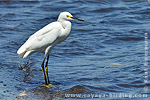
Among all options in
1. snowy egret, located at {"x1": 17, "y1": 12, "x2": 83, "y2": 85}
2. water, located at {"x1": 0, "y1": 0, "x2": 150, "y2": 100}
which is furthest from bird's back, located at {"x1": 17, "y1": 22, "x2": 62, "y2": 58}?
water, located at {"x1": 0, "y1": 0, "x2": 150, "y2": 100}

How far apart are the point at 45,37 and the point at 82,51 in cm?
249

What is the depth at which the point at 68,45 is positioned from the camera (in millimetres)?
9516

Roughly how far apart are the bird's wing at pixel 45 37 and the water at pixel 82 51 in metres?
0.73

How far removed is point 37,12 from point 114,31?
11.7ft

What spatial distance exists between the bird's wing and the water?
28.6 inches

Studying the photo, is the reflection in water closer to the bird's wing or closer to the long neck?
the bird's wing

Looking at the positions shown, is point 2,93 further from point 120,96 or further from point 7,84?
point 120,96

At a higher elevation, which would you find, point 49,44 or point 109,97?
point 49,44

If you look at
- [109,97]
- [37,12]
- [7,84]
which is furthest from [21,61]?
[37,12]

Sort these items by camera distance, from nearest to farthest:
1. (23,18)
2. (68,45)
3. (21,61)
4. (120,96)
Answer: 1. (120,96)
2. (21,61)
3. (68,45)
4. (23,18)

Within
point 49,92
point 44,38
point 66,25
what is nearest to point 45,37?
point 44,38

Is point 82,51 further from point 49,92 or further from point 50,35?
point 49,92

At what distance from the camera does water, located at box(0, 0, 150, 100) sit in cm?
652

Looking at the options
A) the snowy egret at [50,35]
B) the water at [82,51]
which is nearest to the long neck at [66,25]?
the snowy egret at [50,35]
